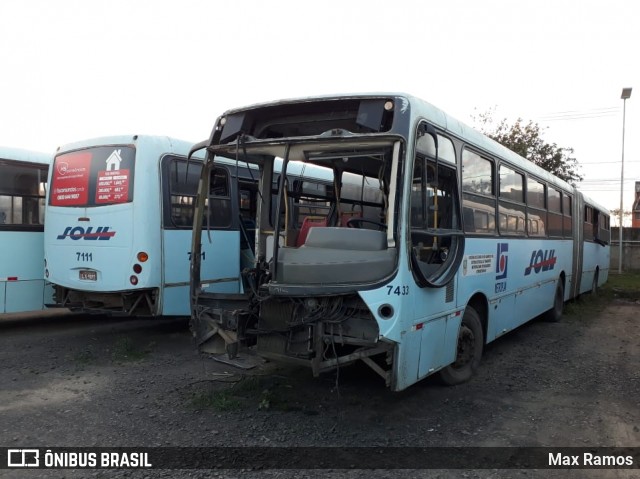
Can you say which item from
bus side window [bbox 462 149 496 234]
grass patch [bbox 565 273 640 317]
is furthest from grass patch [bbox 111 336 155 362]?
grass patch [bbox 565 273 640 317]

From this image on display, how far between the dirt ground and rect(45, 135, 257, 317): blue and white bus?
80 centimetres

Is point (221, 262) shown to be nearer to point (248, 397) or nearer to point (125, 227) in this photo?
point (125, 227)

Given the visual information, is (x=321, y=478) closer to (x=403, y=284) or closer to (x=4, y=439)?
(x=403, y=284)

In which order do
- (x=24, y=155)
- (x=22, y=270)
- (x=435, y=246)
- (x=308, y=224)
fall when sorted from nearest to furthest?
(x=435, y=246), (x=308, y=224), (x=22, y=270), (x=24, y=155)

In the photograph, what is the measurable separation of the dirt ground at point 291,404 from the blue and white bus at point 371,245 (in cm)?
53

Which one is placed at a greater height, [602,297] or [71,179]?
[71,179]

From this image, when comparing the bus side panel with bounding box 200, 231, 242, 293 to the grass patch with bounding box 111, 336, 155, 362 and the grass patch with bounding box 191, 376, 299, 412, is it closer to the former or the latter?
the grass patch with bounding box 111, 336, 155, 362

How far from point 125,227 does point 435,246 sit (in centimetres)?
453

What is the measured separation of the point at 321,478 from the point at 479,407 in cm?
220

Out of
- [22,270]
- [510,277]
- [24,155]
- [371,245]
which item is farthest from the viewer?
[24,155]

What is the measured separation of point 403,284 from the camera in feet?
13.9

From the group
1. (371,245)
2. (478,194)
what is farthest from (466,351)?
(371,245)

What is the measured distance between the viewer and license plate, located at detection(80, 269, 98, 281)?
7436 millimetres

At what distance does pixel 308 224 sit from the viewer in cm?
603
